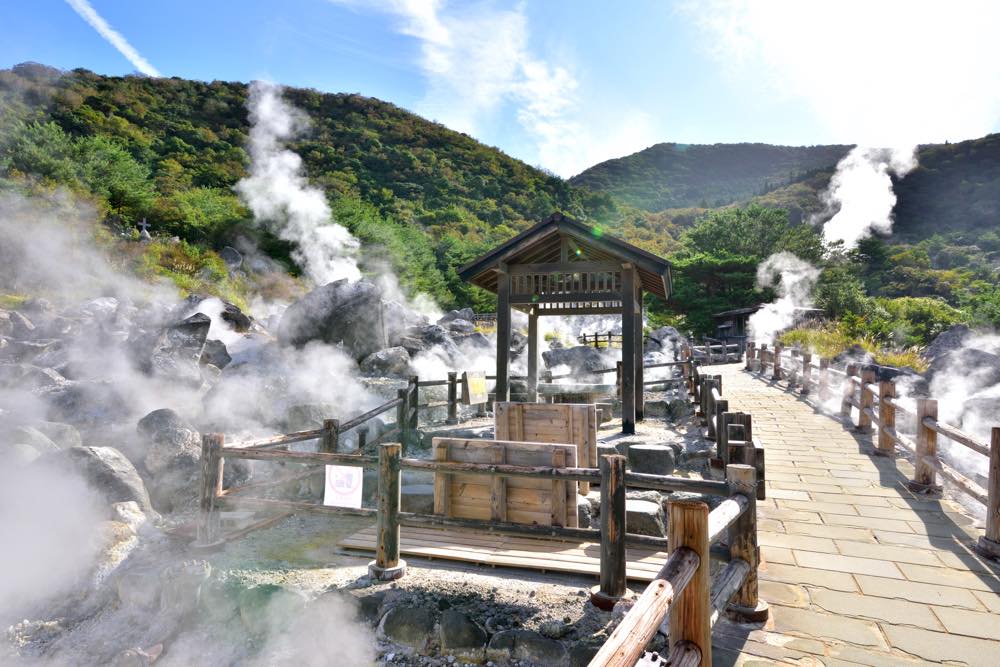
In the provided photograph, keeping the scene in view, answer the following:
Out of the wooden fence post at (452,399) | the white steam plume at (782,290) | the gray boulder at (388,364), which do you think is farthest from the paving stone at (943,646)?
the white steam plume at (782,290)

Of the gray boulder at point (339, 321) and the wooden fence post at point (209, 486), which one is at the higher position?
the gray boulder at point (339, 321)

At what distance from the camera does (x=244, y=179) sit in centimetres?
4216

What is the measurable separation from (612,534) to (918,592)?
215 cm

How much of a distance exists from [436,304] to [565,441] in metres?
27.2

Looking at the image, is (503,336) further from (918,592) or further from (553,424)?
(918,592)

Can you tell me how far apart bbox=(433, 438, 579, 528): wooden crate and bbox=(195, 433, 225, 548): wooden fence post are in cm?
206

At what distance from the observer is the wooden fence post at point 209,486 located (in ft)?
15.6

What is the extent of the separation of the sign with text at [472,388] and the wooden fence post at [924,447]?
6.83 m

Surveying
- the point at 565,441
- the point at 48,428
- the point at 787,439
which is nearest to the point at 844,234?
the point at 787,439

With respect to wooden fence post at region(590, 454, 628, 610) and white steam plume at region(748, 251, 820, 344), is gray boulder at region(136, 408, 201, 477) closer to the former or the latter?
wooden fence post at region(590, 454, 628, 610)

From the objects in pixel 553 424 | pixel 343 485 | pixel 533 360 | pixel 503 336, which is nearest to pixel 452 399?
pixel 533 360

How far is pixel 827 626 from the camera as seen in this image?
3066 millimetres

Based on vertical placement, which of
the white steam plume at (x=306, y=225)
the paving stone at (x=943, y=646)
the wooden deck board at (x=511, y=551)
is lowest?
the wooden deck board at (x=511, y=551)

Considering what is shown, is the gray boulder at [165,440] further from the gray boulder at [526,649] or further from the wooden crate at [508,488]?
the gray boulder at [526,649]
